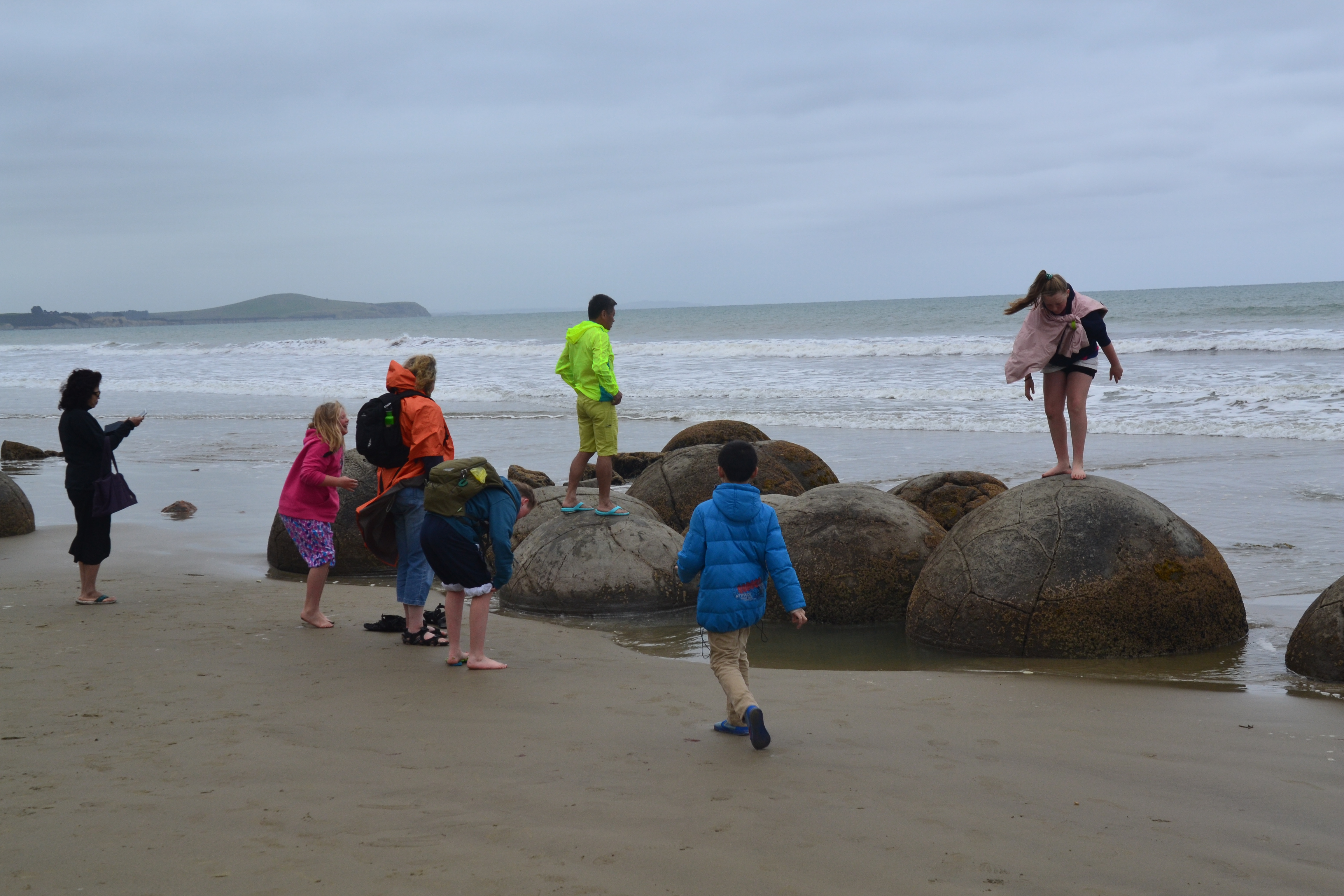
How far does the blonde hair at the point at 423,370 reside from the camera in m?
6.69

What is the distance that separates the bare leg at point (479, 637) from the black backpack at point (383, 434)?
1.12m

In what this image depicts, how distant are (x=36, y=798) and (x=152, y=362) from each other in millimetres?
55500

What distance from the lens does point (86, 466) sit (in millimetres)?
7500

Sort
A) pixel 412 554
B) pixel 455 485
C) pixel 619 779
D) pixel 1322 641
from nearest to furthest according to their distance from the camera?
1. pixel 619 779
2. pixel 1322 641
3. pixel 455 485
4. pixel 412 554

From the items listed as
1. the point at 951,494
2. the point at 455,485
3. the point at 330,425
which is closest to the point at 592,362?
the point at 330,425

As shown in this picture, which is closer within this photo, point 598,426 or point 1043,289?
point 1043,289

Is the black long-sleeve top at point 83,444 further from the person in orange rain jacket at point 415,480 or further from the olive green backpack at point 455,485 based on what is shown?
the olive green backpack at point 455,485

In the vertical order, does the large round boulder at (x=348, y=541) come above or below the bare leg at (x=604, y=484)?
below

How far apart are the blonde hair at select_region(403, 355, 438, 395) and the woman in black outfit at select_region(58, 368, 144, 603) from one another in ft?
7.21

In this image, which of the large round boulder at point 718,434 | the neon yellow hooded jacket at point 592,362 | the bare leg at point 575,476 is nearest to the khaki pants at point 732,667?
the bare leg at point 575,476

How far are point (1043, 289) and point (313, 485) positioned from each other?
4.87 metres

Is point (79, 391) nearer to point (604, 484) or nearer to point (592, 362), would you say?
point (592, 362)

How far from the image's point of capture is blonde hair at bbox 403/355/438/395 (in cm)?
669

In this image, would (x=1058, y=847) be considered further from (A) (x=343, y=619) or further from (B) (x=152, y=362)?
(B) (x=152, y=362)
